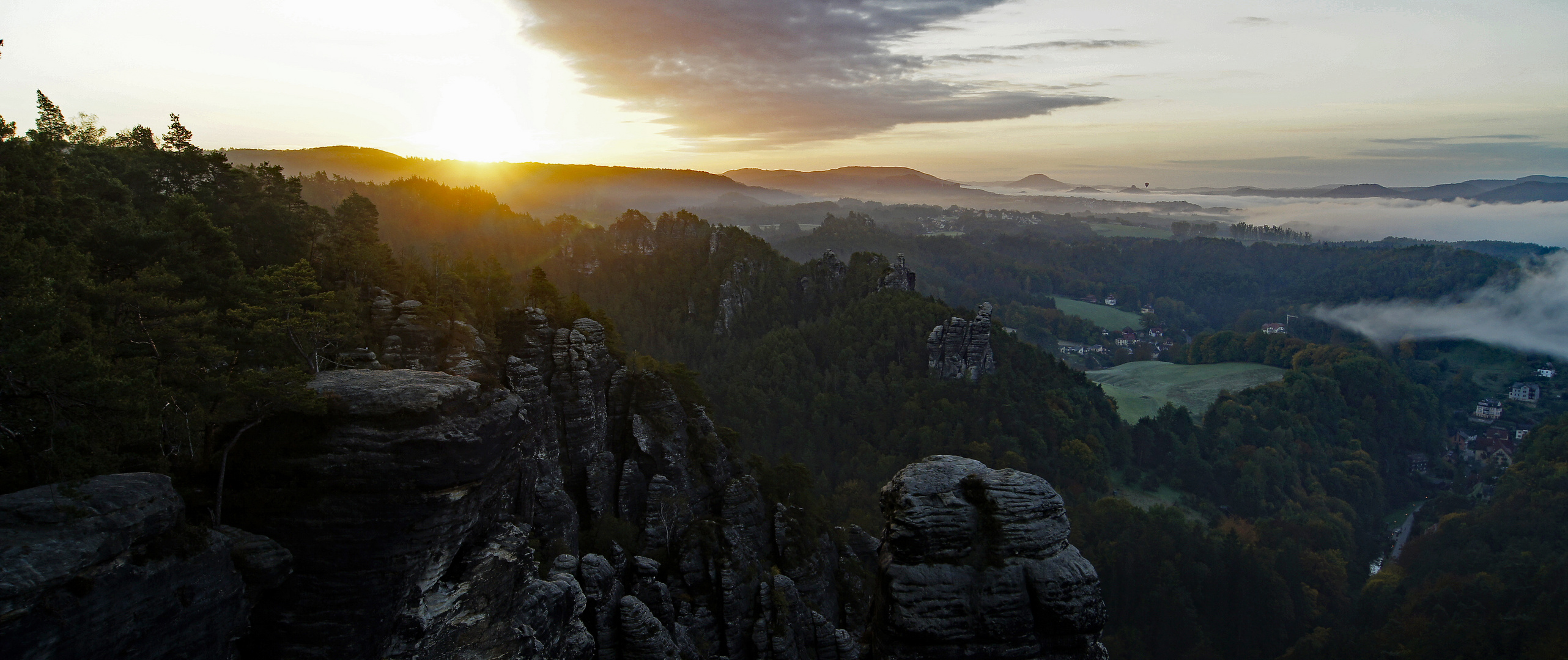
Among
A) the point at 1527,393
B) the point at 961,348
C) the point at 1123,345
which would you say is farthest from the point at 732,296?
the point at 1527,393

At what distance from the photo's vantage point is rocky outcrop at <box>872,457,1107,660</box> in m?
14.4

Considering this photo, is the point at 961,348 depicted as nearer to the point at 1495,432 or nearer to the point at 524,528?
the point at 524,528

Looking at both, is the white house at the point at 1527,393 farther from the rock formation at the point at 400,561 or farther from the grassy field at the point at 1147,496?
the rock formation at the point at 400,561

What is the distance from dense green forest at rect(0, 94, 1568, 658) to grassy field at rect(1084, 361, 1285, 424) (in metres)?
6.27

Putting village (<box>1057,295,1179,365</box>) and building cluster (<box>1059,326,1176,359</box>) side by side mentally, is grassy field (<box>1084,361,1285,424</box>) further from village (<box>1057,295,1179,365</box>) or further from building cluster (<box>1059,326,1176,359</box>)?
building cluster (<box>1059,326,1176,359</box>)

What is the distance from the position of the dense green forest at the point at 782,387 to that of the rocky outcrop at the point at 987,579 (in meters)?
14.4

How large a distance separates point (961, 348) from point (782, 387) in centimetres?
2279

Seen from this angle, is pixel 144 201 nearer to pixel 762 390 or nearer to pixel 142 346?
pixel 142 346

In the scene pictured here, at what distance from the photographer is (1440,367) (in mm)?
158875

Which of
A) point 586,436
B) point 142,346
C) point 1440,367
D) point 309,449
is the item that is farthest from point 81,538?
point 1440,367

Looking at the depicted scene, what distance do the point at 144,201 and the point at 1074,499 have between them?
247ft

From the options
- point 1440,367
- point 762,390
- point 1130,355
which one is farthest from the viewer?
point 1130,355

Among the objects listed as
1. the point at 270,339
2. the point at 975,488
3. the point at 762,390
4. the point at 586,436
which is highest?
the point at 270,339

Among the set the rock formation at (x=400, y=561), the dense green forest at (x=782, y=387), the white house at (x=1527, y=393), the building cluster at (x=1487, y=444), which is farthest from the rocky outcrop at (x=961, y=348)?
the white house at (x=1527, y=393)
